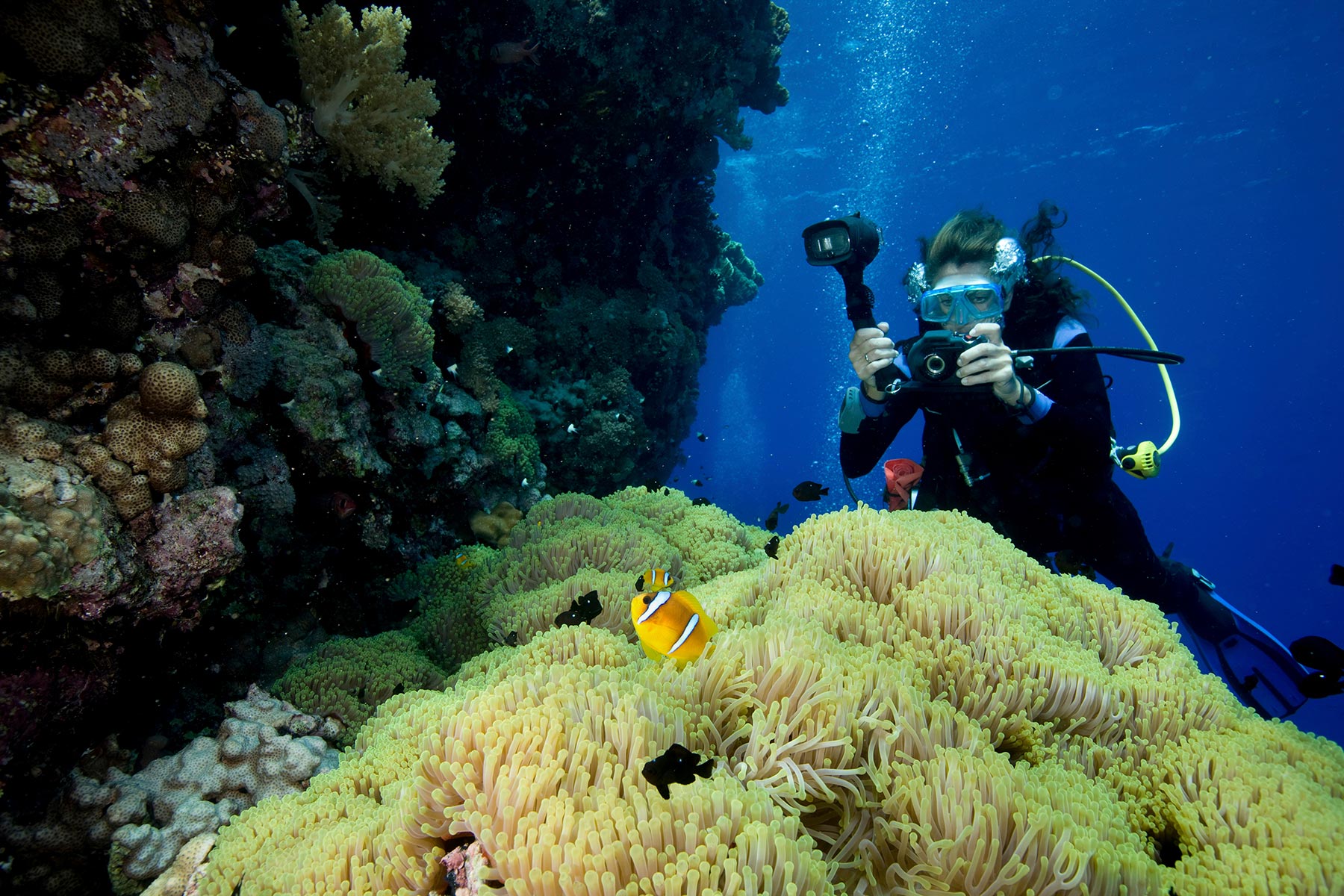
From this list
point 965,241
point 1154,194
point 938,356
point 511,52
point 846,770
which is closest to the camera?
point 846,770

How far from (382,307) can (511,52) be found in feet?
Result: 12.5

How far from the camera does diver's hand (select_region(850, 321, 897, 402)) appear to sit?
3.89m

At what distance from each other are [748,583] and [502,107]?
20.5 ft

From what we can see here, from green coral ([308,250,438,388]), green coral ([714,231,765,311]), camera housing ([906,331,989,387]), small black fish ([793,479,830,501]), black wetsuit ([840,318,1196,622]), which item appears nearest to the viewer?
→ camera housing ([906,331,989,387])

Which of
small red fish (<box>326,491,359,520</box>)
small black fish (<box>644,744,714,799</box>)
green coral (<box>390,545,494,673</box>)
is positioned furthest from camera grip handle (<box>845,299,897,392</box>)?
small red fish (<box>326,491,359,520</box>)

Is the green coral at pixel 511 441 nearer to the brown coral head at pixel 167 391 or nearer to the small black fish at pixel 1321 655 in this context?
the brown coral head at pixel 167 391

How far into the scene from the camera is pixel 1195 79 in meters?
22.0

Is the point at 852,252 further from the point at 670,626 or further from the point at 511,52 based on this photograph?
the point at 511,52

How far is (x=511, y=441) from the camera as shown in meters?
5.46

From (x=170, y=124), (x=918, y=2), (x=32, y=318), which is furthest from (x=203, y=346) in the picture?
(x=918, y=2)

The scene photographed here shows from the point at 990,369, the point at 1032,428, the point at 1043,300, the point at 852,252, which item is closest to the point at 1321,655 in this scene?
the point at 1032,428

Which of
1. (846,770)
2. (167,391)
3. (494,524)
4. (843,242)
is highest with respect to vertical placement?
(843,242)

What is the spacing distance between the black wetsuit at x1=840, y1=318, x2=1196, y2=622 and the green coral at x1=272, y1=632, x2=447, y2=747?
3451mm

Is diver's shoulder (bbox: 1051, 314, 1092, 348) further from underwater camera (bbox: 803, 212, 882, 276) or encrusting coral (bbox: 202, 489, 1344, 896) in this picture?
encrusting coral (bbox: 202, 489, 1344, 896)
